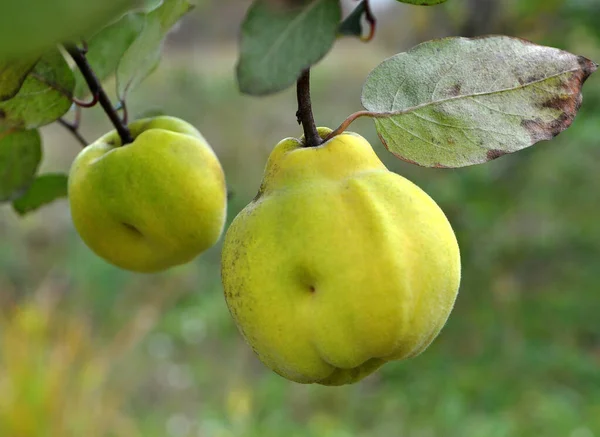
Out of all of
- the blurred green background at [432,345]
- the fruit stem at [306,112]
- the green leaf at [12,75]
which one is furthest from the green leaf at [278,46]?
the blurred green background at [432,345]

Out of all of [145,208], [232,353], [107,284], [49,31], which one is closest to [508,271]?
[232,353]

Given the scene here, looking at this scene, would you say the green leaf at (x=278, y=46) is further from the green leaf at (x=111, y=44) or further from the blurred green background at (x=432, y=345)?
the blurred green background at (x=432, y=345)

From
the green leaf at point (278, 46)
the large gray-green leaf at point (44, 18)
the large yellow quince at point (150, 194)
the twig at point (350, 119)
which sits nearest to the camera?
the large gray-green leaf at point (44, 18)

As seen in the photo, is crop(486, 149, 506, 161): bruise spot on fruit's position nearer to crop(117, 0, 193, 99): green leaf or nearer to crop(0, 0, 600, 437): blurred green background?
crop(117, 0, 193, 99): green leaf

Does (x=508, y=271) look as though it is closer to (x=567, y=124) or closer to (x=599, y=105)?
(x=599, y=105)

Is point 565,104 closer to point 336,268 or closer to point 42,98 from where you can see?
point 336,268

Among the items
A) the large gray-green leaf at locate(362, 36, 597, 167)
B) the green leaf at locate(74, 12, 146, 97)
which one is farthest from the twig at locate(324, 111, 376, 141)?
the green leaf at locate(74, 12, 146, 97)

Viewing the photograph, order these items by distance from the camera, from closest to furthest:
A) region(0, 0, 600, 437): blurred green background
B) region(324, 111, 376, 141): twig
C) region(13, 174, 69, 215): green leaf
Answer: region(324, 111, 376, 141): twig < region(13, 174, 69, 215): green leaf < region(0, 0, 600, 437): blurred green background
